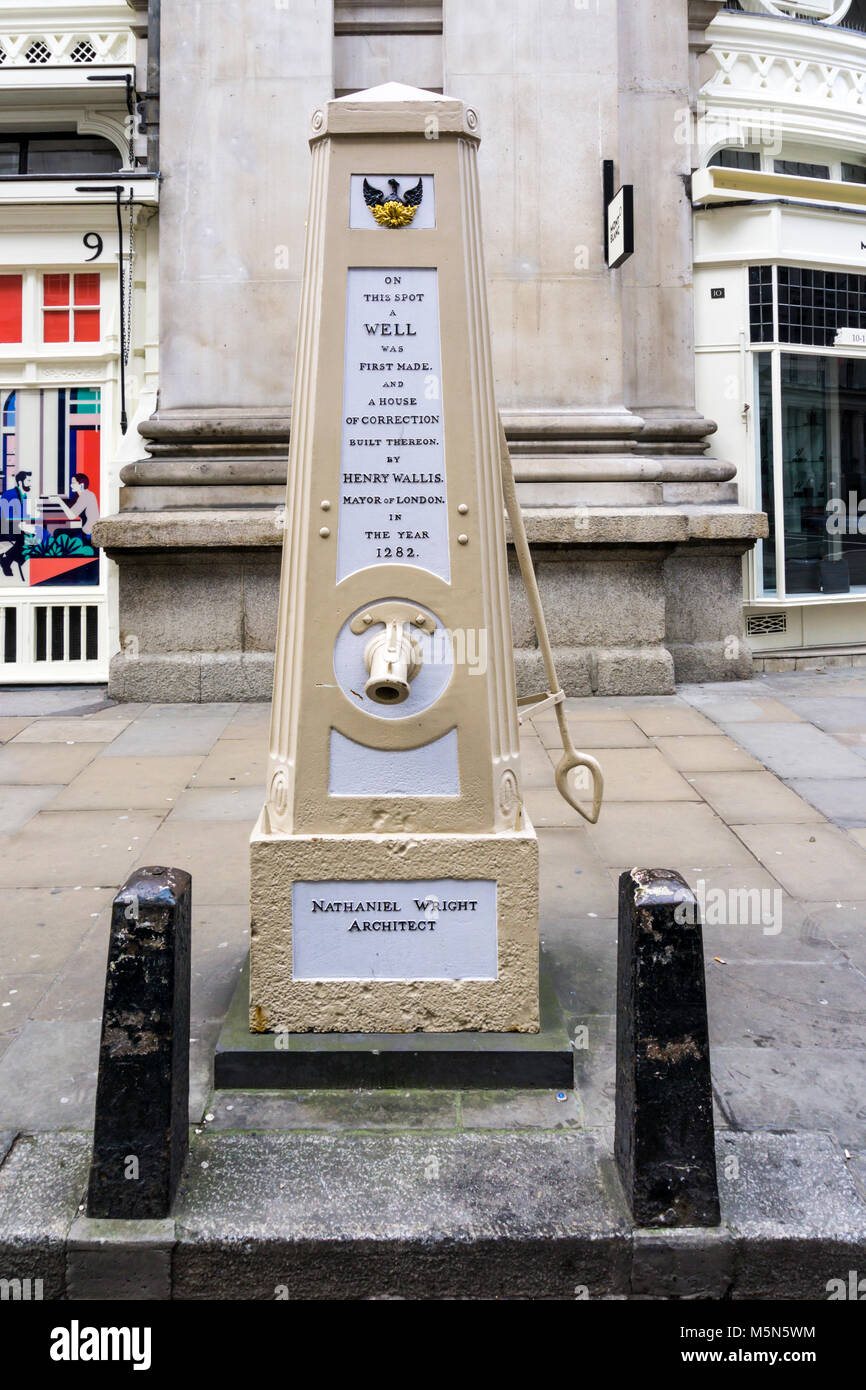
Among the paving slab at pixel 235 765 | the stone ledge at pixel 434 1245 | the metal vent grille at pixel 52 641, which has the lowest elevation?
the stone ledge at pixel 434 1245

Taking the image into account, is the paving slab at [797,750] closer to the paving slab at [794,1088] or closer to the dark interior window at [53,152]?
the paving slab at [794,1088]

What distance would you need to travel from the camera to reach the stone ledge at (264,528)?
8516 mm

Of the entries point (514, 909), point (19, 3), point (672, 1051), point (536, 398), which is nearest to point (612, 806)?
point (514, 909)

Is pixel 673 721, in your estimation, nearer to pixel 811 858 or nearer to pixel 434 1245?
pixel 811 858

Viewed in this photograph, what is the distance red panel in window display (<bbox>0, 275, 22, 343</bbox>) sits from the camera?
964 cm

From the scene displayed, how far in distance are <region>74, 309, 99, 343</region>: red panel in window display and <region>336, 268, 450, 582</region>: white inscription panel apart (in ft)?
23.7

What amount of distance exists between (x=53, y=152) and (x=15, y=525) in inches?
136

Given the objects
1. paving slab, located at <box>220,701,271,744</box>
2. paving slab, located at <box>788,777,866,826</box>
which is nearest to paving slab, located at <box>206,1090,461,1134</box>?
paving slab, located at <box>788,777,866,826</box>

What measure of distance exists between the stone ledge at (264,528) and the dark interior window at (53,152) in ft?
12.0

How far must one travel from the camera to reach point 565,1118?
2994mm

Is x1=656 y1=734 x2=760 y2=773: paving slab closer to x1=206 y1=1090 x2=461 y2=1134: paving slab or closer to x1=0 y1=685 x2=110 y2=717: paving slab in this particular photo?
x1=206 y1=1090 x2=461 y2=1134: paving slab

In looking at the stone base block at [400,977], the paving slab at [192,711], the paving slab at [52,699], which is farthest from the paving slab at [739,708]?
the stone base block at [400,977]

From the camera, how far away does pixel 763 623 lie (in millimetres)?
10078

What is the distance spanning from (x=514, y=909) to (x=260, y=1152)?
99cm
